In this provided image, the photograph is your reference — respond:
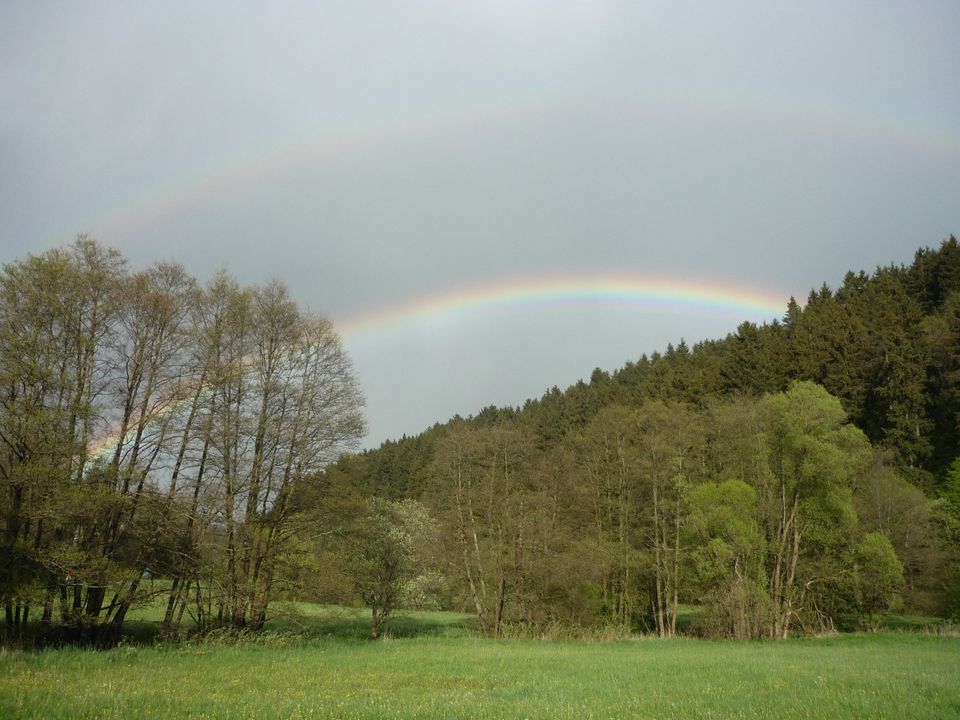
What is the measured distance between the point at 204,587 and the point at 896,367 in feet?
211

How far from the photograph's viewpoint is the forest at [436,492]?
1942 centimetres

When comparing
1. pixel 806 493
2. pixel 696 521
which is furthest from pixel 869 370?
pixel 696 521

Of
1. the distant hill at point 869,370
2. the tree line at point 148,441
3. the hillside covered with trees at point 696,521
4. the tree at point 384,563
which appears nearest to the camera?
the tree line at point 148,441

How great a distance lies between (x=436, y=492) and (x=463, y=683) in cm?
2726

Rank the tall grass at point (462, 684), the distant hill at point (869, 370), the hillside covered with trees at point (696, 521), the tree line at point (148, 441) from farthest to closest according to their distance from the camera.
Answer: the distant hill at point (869, 370) < the hillside covered with trees at point (696, 521) < the tree line at point (148, 441) < the tall grass at point (462, 684)

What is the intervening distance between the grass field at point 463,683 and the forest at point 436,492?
11.5 ft

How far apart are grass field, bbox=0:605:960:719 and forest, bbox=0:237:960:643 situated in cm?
350

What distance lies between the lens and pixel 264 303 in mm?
27328

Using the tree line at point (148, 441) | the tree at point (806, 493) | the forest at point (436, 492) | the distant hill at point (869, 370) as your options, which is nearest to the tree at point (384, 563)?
the forest at point (436, 492)

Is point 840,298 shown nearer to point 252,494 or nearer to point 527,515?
point 527,515

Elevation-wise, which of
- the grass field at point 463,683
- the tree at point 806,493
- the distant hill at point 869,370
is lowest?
the grass field at point 463,683

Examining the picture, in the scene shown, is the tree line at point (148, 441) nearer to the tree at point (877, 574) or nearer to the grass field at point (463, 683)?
the grass field at point (463, 683)

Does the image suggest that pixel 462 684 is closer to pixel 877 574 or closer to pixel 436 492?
pixel 436 492

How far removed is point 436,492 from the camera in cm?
4197
